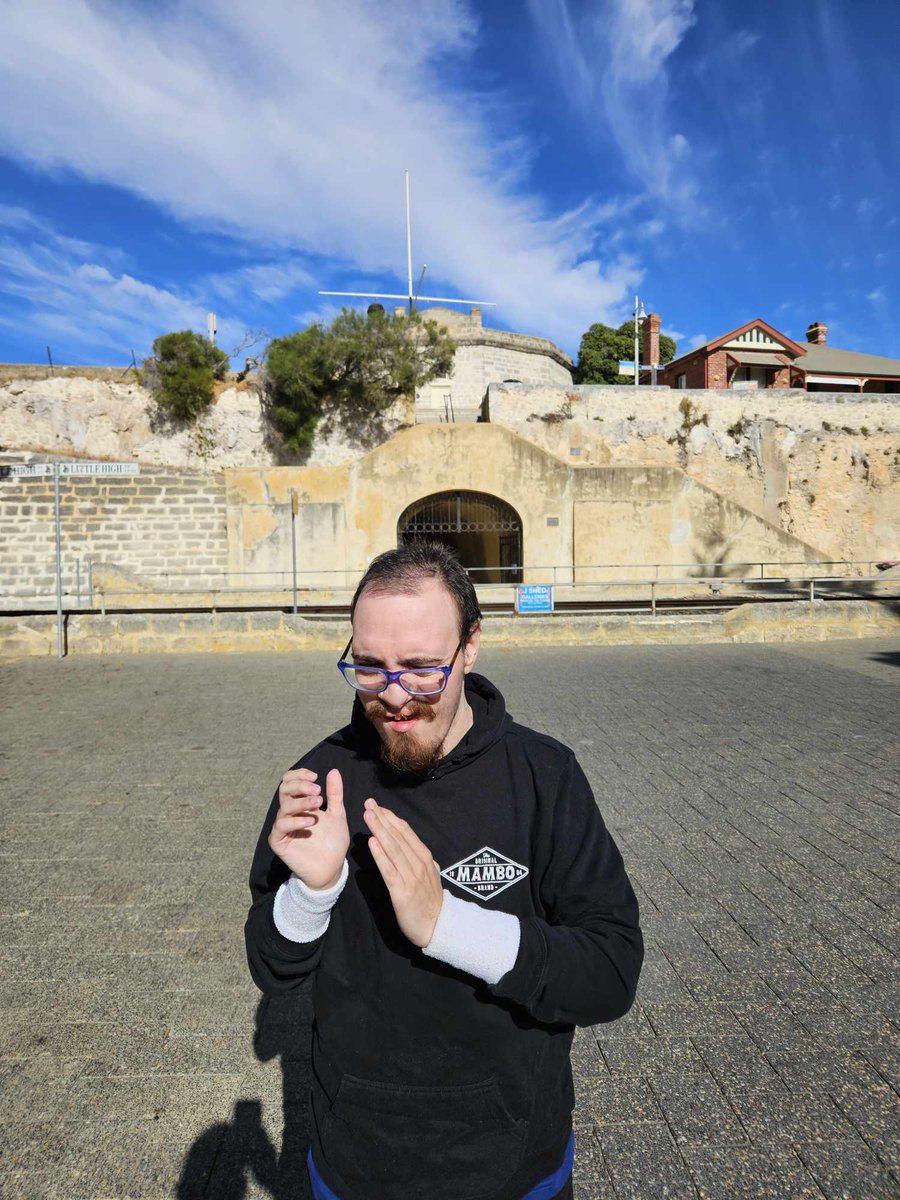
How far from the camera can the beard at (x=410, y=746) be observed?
151 cm

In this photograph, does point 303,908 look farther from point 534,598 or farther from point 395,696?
point 534,598

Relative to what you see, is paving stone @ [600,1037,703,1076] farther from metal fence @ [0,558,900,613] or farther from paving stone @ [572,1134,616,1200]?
metal fence @ [0,558,900,613]

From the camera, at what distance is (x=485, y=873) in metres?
1.44

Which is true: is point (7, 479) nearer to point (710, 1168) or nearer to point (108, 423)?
point (108, 423)

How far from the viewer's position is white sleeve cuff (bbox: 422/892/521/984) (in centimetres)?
126

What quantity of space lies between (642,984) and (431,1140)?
1.98 m

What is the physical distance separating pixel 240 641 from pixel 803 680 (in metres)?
8.38

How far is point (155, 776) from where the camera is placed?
586 centimetres

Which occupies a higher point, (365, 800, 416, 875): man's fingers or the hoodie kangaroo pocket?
(365, 800, 416, 875): man's fingers

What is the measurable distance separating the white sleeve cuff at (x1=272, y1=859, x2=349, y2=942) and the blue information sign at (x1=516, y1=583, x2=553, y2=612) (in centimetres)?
1193

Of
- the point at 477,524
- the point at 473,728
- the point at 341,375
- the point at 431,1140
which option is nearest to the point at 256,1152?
the point at 431,1140

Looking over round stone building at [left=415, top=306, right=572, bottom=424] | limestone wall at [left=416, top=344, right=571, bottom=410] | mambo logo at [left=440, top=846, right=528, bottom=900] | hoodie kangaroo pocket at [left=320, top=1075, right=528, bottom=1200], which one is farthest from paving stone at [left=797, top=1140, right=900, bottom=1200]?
limestone wall at [left=416, top=344, right=571, bottom=410]

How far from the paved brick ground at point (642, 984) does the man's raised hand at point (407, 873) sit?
4.71 ft

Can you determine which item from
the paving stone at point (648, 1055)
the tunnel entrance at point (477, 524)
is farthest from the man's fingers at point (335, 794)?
the tunnel entrance at point (477, 524)
